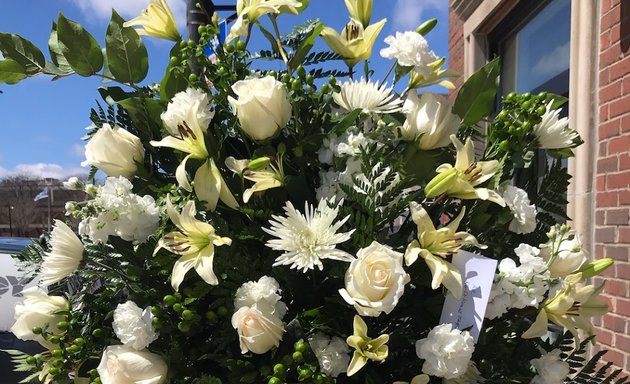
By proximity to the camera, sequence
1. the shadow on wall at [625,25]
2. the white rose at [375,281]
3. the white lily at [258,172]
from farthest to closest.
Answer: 1. the shadow on wall at [625,25]
2. the white lily at [258,172]
3. the white rose at [375,281]

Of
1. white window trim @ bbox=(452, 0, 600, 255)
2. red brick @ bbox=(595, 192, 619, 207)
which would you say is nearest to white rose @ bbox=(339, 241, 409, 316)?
red brick @ bbox=(595, 192, 619, 207)

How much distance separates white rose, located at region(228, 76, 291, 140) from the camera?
97cm

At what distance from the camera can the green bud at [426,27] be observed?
1.17 meters

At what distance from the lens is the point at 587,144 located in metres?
2.90

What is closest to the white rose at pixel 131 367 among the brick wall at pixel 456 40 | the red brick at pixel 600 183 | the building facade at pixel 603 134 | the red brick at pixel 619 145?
the building facade at pixel 603 134

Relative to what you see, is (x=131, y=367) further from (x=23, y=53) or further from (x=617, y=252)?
(x=617, y=252)

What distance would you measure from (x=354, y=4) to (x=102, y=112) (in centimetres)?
55

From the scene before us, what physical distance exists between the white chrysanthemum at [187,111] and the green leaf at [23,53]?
35 centimetres

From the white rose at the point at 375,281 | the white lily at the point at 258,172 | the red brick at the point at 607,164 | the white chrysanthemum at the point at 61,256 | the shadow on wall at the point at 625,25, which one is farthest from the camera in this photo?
the red brick at the point at 607,164

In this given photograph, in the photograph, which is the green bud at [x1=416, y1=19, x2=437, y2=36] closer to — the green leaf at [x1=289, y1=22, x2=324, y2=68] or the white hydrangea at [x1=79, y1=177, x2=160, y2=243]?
the green leaf at [x1=289, y1=22, x2=324, y2=68]

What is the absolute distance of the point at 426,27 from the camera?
1.18m

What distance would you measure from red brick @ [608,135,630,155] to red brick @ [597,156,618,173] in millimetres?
36

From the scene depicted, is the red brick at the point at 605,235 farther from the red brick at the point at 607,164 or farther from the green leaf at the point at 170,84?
the green leaf at the point at 170,84

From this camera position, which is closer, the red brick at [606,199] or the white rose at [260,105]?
the white rose at [260,105]
